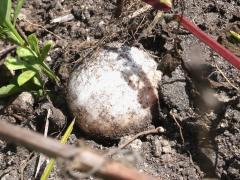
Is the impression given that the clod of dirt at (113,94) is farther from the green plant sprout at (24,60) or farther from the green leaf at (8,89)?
the green leaf at (8,89)

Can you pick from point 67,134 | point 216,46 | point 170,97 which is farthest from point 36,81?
point 216,46

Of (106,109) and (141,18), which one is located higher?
(141,18)

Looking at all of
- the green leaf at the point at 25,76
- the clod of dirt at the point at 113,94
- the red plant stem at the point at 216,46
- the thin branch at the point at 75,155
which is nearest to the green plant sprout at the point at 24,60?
the green leaf at the point at 25,76

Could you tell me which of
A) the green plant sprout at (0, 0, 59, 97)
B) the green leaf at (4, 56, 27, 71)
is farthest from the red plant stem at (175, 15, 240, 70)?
the green leaf at (4, 56, 27, 71)

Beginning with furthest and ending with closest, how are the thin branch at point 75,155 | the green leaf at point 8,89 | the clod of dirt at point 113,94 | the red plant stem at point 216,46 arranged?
the green leaf at point 8,89 < the clod of dirt at point 113,94 < the red plant stem at point 216,46 < the thin branch at point 75,155

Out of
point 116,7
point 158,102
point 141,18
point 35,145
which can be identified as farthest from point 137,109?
point 35,145

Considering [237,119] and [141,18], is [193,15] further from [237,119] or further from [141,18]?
[237,119]
